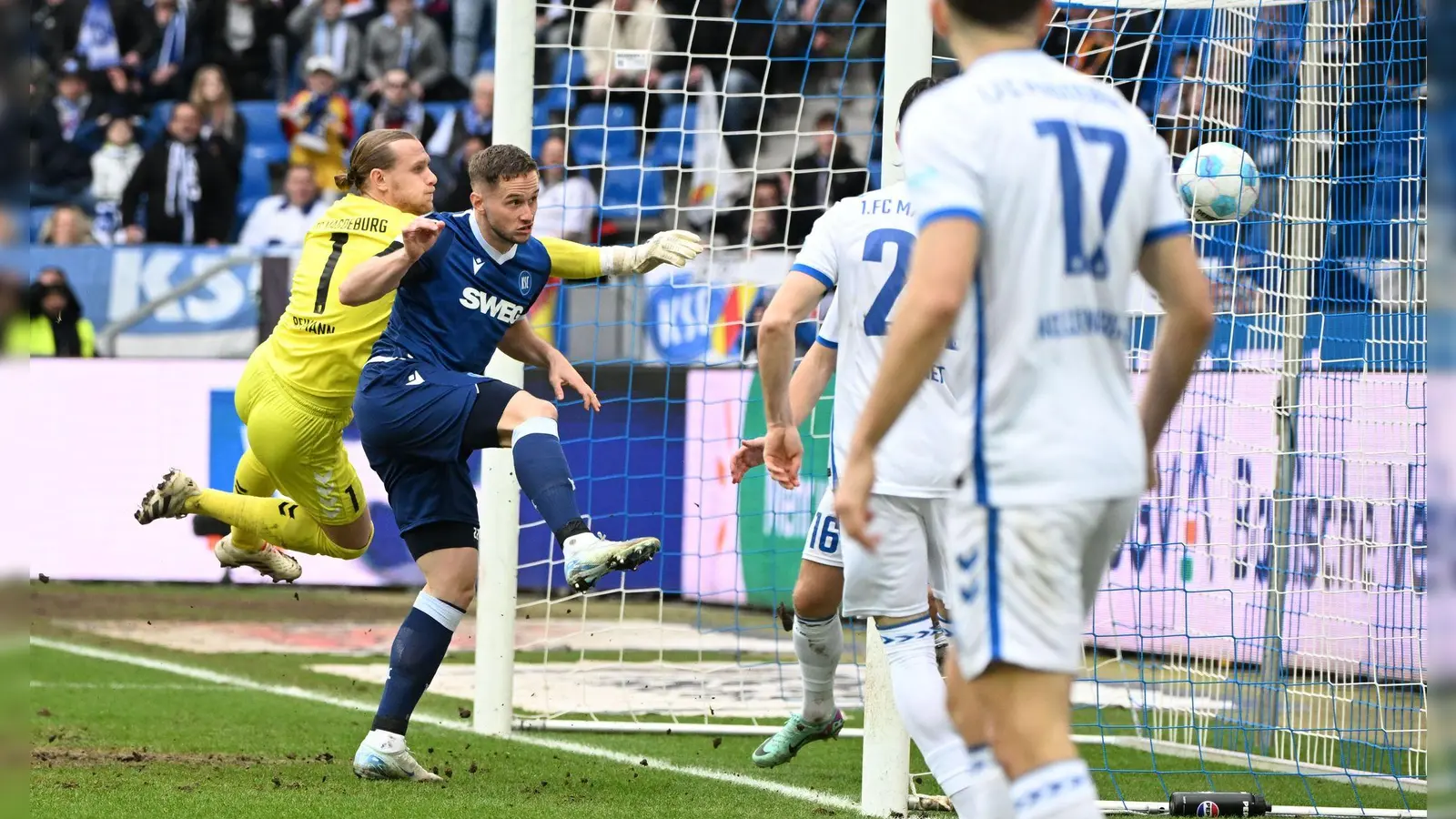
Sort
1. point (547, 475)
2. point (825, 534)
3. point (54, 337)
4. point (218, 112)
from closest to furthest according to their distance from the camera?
1. point (825, 534)
2. point (547, 475)
3. point (54, 337)
4. point (218, 112)

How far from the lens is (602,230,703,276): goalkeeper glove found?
19.2ft

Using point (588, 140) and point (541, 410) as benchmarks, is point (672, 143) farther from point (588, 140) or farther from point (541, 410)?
point (541, 410)

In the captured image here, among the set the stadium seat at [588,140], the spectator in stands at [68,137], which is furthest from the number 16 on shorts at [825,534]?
the spectator in stands at [68,137]

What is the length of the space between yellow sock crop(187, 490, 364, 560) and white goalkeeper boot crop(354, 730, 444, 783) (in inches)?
38.9

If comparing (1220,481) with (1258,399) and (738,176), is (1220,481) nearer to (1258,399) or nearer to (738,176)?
(1258,399)

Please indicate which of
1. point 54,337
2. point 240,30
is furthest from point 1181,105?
point 240,30

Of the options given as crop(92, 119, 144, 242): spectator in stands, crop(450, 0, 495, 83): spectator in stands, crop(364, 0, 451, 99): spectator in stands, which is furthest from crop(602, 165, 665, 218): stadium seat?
crop(92, 119, 144, 242): spectator in stands

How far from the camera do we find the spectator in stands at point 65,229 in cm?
1659

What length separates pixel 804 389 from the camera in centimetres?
549

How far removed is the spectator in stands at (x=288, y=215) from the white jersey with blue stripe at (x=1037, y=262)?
1467 cm

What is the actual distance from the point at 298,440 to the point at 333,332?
44 cm

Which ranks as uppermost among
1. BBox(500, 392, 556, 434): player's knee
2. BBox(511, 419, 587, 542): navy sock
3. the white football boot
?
BBox(500, 392, 556, 434): player's knee

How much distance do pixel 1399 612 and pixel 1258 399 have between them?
114 cm

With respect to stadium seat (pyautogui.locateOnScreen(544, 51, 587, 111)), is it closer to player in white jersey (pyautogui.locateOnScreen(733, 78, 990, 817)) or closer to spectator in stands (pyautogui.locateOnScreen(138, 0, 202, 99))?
spectator in stands (pyautogui.locateOnScreen(138, 0, 202, 99))
